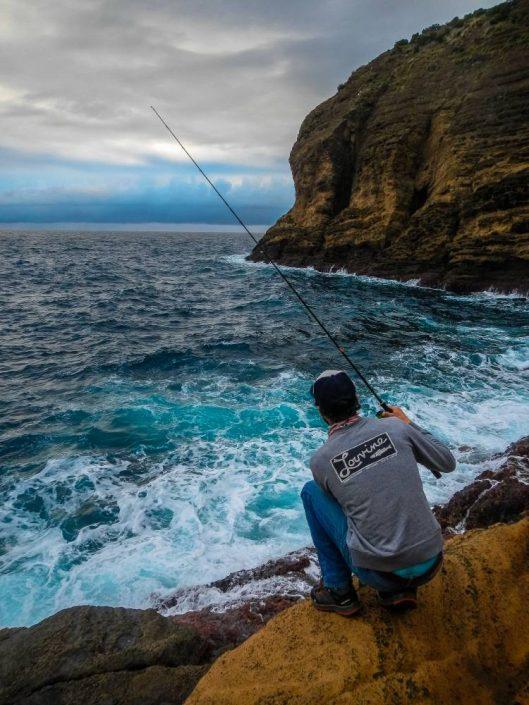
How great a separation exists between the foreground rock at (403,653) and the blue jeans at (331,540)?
0.95 feet

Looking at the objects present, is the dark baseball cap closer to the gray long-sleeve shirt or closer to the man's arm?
the gray long-sleeve shirt

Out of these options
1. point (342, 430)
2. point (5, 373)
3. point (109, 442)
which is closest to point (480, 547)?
point (342, 430)

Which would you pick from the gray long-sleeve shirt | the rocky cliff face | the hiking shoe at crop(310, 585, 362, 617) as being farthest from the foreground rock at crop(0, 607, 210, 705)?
the rocky cliff face

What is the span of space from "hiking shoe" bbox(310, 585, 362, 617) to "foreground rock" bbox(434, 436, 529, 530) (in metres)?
2.73

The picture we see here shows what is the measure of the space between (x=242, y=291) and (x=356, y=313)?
32.1 feet

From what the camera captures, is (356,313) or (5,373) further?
(356,313)

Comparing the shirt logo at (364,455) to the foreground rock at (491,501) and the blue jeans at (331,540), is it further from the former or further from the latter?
the foreground rock at (491,501)

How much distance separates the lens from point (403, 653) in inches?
96.0

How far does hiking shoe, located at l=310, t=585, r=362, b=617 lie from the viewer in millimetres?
2682

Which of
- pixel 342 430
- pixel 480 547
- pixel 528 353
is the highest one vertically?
pixel 342 430

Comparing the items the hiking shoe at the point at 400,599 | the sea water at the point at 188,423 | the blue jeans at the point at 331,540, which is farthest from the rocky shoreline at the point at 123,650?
the hiking shoe at the point at 400,599

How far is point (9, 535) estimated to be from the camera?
573 cm

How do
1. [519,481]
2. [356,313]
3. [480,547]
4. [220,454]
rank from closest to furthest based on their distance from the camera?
[480,547] < [519,481] < [220,454] < [356,313]

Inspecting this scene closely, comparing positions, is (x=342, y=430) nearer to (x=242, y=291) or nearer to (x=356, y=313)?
(x=356, y=313)
